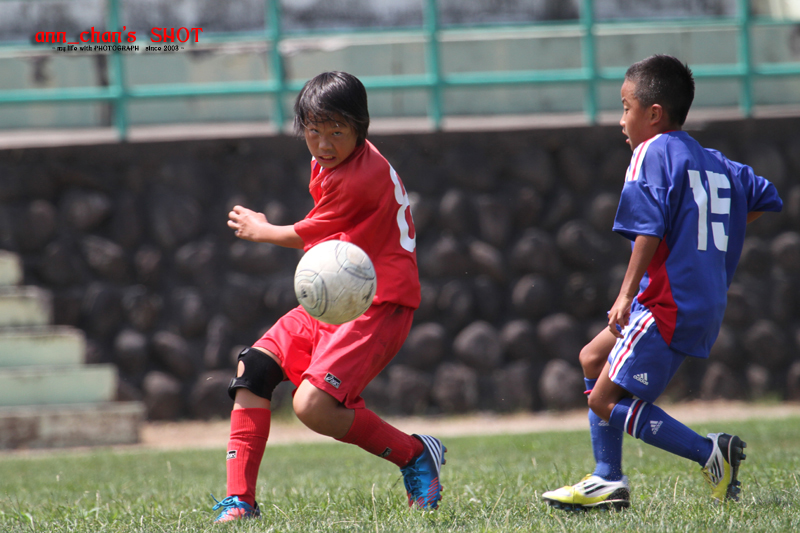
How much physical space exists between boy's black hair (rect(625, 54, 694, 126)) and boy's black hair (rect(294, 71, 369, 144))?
1076 millimetres

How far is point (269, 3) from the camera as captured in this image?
26.9 feet

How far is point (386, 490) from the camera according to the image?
150 inches

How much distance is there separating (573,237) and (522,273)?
0.61m

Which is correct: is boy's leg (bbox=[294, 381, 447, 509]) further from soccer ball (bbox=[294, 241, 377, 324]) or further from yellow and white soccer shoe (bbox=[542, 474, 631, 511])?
yellow and white soccer shoe (bbox=[542, 474, 631, 511])

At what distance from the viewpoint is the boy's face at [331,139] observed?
3023mm

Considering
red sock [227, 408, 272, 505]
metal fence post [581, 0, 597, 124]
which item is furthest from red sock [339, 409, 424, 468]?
metal fence post [581, 0, 597, 124]

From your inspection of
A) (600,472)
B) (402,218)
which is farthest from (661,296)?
(402,218)

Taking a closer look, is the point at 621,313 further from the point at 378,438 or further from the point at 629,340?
the point at 378,438

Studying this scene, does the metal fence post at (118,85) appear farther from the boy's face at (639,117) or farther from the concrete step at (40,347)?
the boy's face at (639,117)

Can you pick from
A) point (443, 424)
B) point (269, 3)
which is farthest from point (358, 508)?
point (269, 3)

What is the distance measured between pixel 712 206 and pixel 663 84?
1.66 ft

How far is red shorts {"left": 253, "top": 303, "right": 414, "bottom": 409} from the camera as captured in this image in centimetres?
294

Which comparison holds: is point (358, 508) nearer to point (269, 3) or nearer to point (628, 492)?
point (628, 492)

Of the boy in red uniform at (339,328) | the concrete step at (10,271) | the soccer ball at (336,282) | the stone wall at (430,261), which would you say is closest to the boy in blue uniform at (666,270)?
the boy in red uniform at (339,328)
